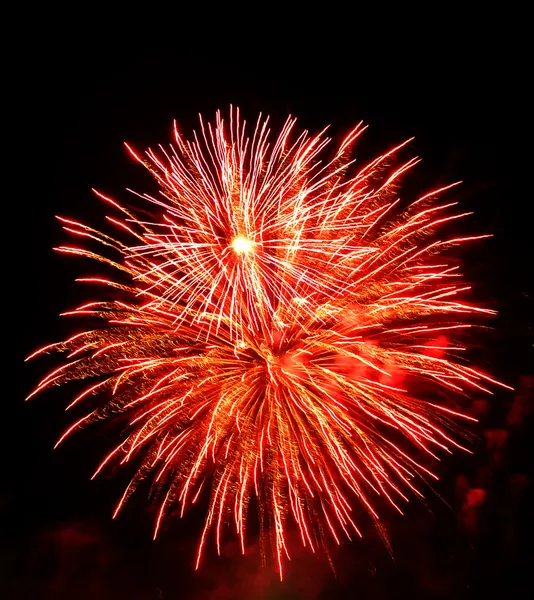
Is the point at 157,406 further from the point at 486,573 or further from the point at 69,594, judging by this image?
the point at 486,573

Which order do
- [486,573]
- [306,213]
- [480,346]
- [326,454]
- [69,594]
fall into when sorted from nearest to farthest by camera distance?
[306,213] → [326,454] → [486,573] → [480,346] → [69,594]

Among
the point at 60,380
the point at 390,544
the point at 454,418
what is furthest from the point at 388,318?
the point at 60,380

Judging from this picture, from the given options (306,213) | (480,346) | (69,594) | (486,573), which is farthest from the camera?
(69,594)
